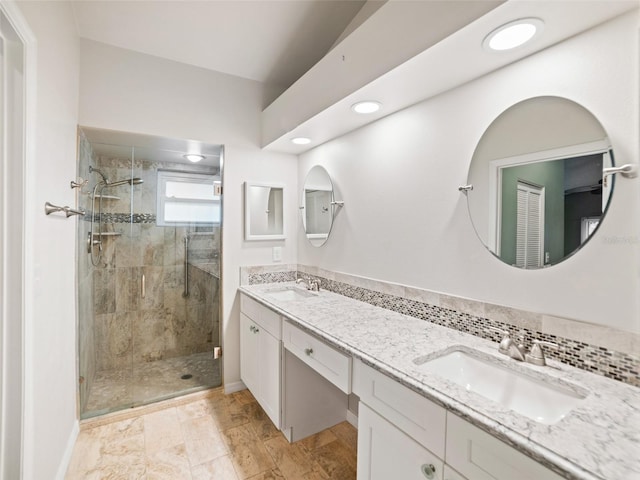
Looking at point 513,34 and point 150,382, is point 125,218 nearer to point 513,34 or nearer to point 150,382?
point 150,382

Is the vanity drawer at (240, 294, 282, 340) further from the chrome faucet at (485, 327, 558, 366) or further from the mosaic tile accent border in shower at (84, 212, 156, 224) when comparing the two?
the chrome faucet at (485, 327, 558, 366)

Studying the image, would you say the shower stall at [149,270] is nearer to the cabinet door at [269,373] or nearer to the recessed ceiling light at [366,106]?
the cabinet door at [269,373]

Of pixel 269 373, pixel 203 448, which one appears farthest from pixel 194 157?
pixel 203 448

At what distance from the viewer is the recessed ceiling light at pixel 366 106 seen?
171cm

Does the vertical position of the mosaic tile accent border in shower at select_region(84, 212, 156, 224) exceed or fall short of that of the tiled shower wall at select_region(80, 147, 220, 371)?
it exceeds it

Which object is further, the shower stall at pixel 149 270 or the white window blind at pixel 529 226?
the shower stall at pixel 149 270

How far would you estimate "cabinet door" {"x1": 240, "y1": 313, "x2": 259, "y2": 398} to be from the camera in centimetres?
224

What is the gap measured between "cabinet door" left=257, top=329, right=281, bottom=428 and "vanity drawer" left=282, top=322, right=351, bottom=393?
18 centimetres

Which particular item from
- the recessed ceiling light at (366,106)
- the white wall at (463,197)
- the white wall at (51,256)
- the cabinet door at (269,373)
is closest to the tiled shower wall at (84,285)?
the white wall at (51,256)

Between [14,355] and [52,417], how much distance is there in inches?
24.9

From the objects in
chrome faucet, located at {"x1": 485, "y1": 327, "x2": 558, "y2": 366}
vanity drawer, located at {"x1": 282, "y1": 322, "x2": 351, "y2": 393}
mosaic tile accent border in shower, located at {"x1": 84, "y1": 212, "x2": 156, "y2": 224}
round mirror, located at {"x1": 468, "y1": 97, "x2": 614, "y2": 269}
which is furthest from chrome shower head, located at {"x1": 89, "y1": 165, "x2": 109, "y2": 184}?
chrome faucet, located at {"x1": 485, "y1": 327, "x2": 558, "y2": 366}

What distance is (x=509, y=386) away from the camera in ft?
3.67

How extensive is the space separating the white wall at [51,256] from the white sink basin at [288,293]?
1276mm

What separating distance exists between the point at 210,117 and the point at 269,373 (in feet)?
6.71
